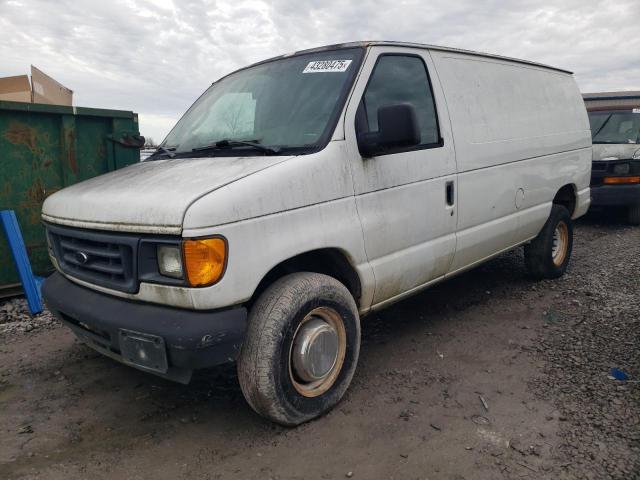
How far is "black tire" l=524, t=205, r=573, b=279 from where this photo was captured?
5020mm

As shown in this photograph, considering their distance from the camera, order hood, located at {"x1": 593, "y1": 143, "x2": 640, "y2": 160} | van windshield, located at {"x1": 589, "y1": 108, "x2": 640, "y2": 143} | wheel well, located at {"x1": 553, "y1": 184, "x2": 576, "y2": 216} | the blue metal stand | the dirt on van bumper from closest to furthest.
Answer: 1. the dirt on van bumper
2. the blue metal stand
3. wheel well, located at {"x1": 553, "y1": 184, "x2": 576, "y2": 216}
4. hood, located at {"x1": 593, "y1": 143, "x2": 640, "y2": 160}
5. van windshield, located at {"x1": 589, "y1": 108, "x2": 640, "y2": 143}

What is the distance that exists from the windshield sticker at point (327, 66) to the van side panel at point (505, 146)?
0.90 m

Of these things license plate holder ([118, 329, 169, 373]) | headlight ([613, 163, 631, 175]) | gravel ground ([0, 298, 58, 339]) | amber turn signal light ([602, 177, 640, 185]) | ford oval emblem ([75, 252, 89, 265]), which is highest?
headlight ([613, 163, 631, 175])

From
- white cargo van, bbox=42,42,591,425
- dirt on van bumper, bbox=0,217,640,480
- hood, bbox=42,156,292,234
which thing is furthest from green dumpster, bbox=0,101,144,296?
hood, bbox=42,156,292,234

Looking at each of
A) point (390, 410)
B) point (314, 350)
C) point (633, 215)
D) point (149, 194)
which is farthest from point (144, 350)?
point (633, 215)

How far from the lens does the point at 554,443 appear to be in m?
2.57

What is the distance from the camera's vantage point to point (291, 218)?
2602 mm

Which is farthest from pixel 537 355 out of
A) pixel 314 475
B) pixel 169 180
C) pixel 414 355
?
pixel 169 180

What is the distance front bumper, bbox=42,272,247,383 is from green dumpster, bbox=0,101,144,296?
8.90ft

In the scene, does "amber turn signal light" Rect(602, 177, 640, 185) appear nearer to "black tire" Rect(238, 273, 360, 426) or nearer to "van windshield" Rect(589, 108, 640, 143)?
"van windshield" Rect(589, 108, 640, 143)

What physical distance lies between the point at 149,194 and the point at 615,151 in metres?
8.08

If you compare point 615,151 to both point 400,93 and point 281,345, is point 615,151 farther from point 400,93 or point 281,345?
point 281,345

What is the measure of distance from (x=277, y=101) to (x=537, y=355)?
100 inches

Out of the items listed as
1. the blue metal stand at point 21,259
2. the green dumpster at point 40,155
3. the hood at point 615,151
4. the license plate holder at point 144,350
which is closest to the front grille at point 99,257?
the license plate holder at point 144,350
